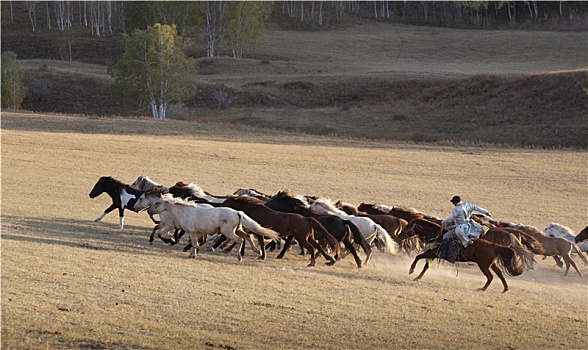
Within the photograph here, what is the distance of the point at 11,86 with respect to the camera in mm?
65125

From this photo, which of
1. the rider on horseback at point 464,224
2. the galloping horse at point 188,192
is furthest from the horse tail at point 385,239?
the galloping horse at point 188,192

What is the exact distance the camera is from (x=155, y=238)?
18.9 meters

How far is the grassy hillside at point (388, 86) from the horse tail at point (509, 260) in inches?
1282

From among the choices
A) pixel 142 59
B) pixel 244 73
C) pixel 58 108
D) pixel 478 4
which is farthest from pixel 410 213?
pixel 478 4

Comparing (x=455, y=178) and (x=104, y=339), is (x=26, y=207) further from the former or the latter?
(x=455, y=178)

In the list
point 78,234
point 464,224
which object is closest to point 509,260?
point 464,224


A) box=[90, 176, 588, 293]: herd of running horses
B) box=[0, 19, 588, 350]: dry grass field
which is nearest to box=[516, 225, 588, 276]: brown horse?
A: box=[90, 176, 588, 293]: herd of running horses

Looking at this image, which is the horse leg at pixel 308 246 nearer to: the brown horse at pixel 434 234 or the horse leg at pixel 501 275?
the brown horse at pixel 434 234

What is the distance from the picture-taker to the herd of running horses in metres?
16.5

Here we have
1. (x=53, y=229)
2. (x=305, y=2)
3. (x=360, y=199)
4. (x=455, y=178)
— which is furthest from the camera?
(x=305, y=2)

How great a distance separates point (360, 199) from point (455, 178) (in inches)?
298

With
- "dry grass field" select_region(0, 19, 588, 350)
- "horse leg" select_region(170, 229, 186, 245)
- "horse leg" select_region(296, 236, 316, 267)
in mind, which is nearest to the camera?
"dry grass field" select_region(0, 19, 588, 350)

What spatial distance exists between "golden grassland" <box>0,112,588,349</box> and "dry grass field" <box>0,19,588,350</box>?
0.05 meters

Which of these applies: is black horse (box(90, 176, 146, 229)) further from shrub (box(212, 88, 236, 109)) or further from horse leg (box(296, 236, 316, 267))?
shrub (box(212, 88, 236, 109))
